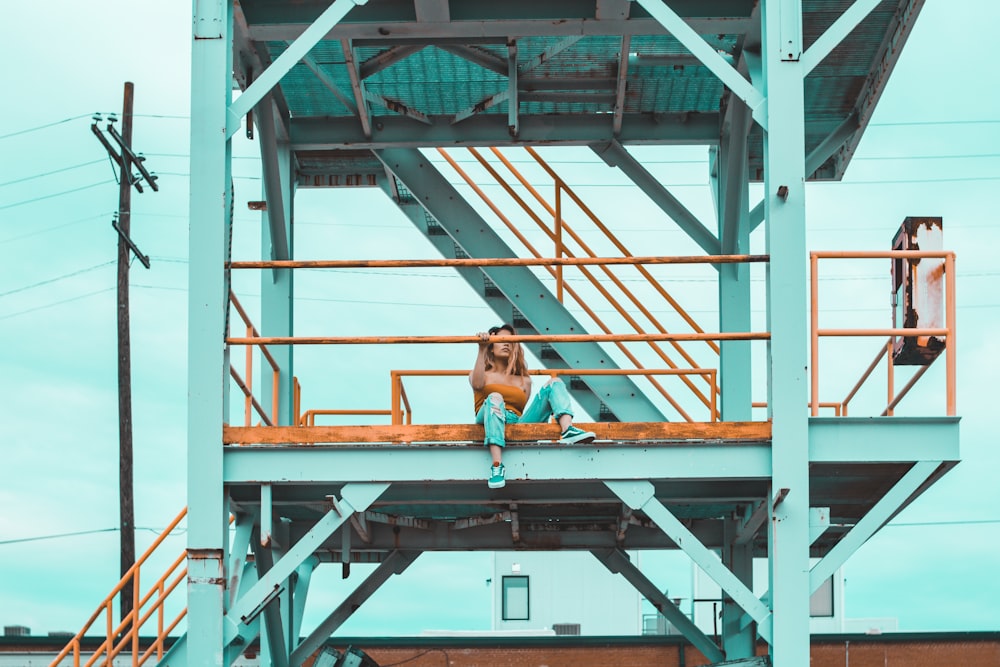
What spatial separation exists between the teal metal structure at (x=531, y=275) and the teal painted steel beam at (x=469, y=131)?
0.03 metres

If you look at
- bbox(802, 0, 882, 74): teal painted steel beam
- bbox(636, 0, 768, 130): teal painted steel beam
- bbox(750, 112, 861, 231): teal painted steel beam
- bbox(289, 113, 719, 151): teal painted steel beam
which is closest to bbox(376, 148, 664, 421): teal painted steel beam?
bbox(289, 113, 719, 151): teal painted steel beam

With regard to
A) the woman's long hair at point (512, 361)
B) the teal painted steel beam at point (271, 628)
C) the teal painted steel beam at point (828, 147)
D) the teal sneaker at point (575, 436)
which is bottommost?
the teal painted steel beam at point (271, 628)

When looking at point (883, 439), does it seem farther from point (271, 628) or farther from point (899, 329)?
point (271, 628)

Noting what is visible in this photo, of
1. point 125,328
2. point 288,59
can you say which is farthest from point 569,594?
point 288,59

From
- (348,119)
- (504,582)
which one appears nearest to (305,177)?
(348,119)

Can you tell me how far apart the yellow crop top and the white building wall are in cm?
3050

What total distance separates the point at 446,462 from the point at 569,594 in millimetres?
31616

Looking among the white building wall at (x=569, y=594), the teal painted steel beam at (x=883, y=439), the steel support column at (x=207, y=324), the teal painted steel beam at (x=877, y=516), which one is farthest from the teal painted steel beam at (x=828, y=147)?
the white building wall at (x=569, y=594)

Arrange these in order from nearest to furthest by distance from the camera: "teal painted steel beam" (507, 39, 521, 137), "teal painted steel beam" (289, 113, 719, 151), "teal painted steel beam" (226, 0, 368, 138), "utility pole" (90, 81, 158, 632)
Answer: "teal painted steel beam" (226, 0, 368, 138) → "teal painted steel beam" (507, 39, 521, 137) → "teal painted steel beam" (289, 113, 719, 151) → "utility pole" (90, 81, 158, 632)

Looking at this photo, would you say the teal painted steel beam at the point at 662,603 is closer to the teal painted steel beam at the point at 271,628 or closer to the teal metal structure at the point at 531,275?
the teal metal structure at the point at 531,275

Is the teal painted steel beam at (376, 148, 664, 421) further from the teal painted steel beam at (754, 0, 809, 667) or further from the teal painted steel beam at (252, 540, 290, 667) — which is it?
the teal painted steel beam at (754, 0, 809, 667)

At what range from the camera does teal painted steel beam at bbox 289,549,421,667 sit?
17.0 meters

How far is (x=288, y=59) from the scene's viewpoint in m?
12.9

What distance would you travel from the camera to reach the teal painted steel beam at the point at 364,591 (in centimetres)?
1702
